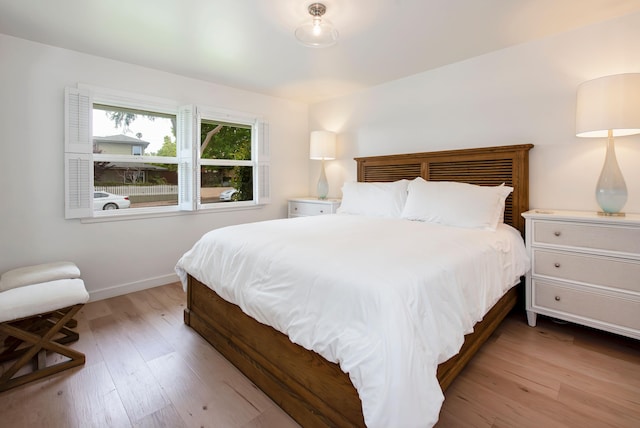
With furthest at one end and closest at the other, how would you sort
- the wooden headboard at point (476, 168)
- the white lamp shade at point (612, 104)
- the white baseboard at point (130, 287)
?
the white baseboard at point (130, 287) → the wooden headboard at point (476, 168) → the white lamp shade at point (612, 104)

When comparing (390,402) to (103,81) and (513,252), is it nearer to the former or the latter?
(513,252)

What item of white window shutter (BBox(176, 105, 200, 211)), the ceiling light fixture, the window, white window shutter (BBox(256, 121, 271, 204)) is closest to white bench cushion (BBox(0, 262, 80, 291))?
the window

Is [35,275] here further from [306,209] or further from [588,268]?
[588,268]

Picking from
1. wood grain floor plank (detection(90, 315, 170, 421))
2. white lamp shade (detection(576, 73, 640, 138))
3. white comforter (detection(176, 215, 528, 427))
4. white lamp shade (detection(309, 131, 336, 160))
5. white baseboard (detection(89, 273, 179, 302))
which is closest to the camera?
white comforter (detection(176, 215, 528, 427))

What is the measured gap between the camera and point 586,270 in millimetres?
2152

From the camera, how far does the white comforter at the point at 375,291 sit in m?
1.08

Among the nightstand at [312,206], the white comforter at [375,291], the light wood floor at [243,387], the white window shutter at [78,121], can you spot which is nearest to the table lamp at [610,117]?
the white comforter at [375,291]

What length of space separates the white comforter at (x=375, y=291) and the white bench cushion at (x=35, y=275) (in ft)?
3.14

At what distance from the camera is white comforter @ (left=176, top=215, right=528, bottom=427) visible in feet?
3.56

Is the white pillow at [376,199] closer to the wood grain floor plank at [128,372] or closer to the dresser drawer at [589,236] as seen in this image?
the dresser drawer at [589,236]

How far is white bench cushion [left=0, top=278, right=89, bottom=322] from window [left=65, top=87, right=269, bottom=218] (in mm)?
1064

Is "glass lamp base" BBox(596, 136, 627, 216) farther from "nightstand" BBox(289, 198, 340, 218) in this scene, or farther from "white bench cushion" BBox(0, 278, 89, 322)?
"white bench cushion" BBox(0, 278, 89, 322)

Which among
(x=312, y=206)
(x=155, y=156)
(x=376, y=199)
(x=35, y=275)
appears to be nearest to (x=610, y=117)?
(x=376, y=199)

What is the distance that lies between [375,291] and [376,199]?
2101 mm
